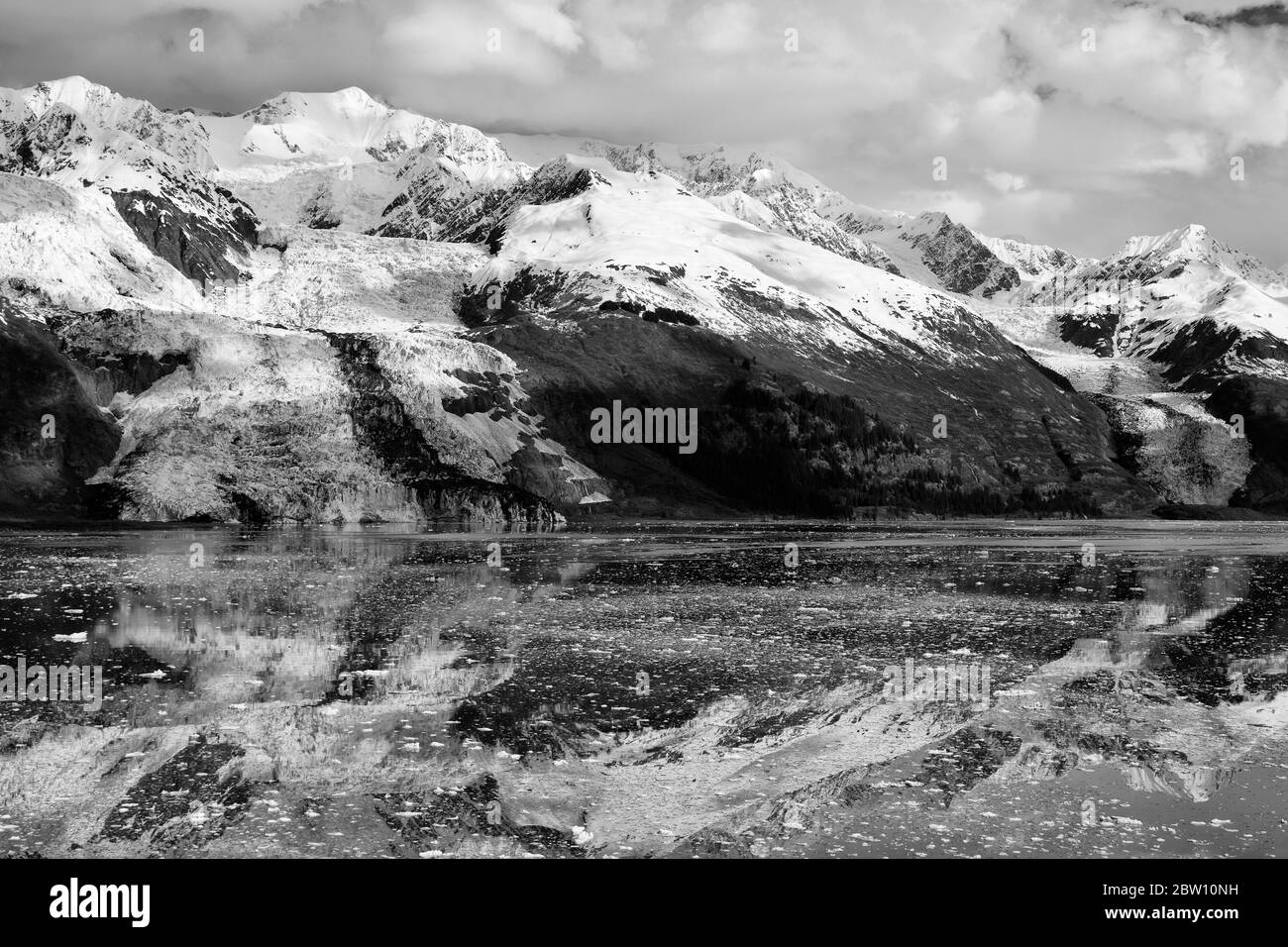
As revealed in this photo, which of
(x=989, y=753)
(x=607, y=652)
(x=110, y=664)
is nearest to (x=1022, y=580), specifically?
(x=607, y=652)

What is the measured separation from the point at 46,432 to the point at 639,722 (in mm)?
162396

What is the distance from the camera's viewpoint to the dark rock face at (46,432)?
516 feet

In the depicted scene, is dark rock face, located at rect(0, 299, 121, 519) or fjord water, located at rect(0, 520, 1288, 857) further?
dark rock face, located at rect(0, 299, 121, 519)

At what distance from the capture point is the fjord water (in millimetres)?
22047

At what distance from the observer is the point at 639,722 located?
1203 inches

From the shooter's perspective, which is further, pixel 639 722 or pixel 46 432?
pixel 46 432

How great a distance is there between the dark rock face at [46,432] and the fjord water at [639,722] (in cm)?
10495

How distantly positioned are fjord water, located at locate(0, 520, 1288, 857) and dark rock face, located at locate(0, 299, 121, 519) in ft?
344

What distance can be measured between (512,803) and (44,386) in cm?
18009

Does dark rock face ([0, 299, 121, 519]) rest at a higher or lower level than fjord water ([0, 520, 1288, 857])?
higher

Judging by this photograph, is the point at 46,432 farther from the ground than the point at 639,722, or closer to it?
farther from the ground

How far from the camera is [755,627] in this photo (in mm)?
48688

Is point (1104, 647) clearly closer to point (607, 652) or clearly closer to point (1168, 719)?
point (1168, 719)

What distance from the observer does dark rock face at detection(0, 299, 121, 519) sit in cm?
15735
